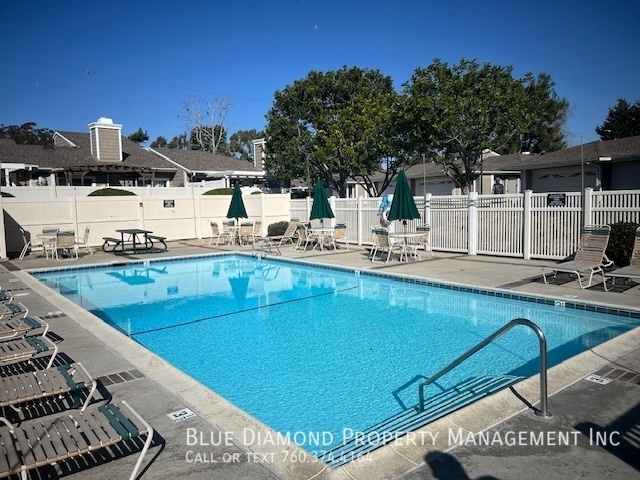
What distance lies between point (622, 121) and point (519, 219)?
3179 centimetres

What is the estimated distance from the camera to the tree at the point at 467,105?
62.3ft

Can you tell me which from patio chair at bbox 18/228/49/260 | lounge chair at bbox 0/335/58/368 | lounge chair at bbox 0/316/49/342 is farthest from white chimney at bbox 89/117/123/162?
lounge chair at bbox 0/335/58/368

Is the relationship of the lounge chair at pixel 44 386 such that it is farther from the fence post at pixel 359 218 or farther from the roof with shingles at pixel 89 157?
the roof with shingles at pixel 89 157

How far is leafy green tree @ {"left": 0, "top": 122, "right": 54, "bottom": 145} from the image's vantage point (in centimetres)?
5959

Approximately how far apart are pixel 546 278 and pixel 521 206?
3337 millimetres

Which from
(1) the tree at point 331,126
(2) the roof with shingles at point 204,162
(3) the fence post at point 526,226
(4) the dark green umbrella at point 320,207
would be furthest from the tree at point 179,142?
(3) the fence post at point 526,226

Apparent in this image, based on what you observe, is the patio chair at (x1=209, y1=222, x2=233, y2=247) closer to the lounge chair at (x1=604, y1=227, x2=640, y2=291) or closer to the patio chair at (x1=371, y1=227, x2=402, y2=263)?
the patio chair at (x1=371, y1=227, x2=402, y2=263)

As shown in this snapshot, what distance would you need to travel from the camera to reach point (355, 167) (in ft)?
88.2

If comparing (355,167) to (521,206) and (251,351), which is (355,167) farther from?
(251,351)

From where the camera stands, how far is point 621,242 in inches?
393

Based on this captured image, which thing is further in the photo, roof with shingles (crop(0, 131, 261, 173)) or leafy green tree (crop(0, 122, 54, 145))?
leafy green tree (crop(0, 122, 54, 145))

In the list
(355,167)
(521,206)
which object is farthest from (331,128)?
(521,206)

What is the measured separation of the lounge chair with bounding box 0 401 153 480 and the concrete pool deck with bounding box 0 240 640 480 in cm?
25

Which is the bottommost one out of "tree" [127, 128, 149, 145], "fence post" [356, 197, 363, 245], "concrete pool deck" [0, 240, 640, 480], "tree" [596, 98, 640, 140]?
"concrete pool deck" [0, 240, 640, 480]
